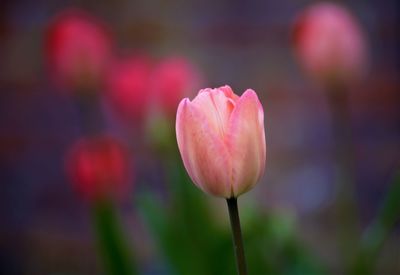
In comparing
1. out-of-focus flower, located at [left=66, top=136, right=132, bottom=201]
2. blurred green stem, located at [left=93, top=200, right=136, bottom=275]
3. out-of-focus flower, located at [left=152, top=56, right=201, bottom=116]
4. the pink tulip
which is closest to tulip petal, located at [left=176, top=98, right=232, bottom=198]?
the pink tulip

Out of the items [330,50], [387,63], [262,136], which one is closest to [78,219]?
[387,63]

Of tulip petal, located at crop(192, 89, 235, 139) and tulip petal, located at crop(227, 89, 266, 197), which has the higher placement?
tulip petal, located at crop(192, 89, 235, 139)

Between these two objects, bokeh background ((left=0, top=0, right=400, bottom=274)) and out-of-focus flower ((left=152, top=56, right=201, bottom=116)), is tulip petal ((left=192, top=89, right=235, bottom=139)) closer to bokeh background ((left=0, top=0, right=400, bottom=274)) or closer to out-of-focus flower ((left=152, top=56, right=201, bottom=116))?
out-of-focus flower ((left=152, top=56, right=201, bottom=116))

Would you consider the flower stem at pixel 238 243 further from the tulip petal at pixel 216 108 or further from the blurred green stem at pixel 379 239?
the blurred green stem at pixel 379 239

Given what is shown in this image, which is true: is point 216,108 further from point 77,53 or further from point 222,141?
point 77,53

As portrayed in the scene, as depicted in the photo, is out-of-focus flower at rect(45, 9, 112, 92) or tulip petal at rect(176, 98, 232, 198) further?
out-of-focus flower at rect(45, 9, 112, 92)

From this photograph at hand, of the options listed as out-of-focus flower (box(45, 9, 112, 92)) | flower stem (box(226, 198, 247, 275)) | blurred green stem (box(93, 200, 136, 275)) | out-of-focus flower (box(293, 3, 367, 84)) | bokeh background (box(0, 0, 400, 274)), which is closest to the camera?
flower stem (box(226, 198, 247, 275))

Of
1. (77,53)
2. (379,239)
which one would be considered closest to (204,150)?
(379,239)
